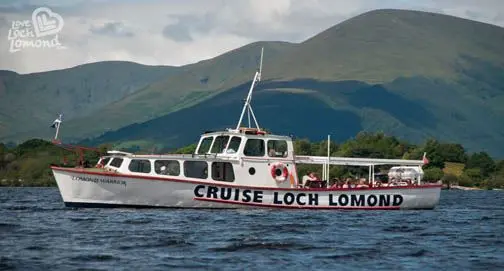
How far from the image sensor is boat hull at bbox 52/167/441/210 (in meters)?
57.0

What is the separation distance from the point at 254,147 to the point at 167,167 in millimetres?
5046

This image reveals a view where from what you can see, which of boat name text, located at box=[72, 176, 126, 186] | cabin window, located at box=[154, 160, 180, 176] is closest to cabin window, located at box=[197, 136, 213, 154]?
cabin window, located at box=[154, 160, 180, 176]

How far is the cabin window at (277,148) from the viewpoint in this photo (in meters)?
59.9

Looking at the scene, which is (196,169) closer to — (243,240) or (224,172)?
(224,172)

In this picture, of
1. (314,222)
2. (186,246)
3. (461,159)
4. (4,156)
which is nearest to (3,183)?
(4,156)

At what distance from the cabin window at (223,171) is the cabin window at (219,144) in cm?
145

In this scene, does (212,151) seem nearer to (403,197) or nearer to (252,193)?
(252,193)

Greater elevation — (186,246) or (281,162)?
(281,162)

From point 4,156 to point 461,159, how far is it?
7716 centimetres

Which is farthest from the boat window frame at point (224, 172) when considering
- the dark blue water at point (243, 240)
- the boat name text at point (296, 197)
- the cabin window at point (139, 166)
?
the cabin window at point (139, 166)

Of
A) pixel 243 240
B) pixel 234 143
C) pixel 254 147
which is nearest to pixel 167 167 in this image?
pixel 234 143

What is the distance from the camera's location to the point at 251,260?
3672 centimetres

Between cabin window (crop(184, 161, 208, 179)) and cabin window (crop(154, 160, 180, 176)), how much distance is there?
0.48m

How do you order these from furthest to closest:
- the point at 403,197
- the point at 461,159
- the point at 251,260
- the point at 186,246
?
1. the point at 461,159
2. the point at 403,197
3. the point at 186,246
4. the point at 251,260
